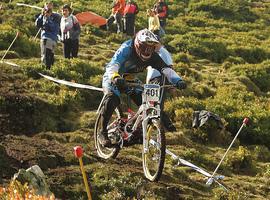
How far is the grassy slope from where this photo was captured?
10.6 meters

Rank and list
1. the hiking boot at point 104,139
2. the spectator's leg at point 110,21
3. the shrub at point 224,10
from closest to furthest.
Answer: the hiking boot at point 104,139 < the spectator's leg at point 110,21 < the shrub at point 224,10

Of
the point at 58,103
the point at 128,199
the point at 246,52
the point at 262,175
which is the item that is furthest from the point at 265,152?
the point at 246,52

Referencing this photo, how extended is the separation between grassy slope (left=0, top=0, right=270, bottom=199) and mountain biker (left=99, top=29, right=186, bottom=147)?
3.53 feet

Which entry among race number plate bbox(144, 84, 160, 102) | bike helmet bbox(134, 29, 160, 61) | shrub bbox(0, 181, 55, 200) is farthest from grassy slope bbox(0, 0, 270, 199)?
bike helmet bbox(134, 29, 160, 61)

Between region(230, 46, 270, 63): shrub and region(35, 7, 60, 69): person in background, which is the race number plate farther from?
region(230, 46, 270, 63): shrub

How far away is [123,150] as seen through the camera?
1291 centimetres

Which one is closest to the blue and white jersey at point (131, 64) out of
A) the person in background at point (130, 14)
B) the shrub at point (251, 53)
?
the person in background at point (130, 14)

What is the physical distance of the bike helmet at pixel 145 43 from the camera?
1001 cm

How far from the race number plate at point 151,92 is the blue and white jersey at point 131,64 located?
0.70 metres

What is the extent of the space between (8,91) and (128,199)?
6607 millimetres

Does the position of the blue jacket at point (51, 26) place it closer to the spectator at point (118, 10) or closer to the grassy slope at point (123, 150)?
the grassy slope at point (123, 150)

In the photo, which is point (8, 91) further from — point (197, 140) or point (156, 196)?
point (156, 196)

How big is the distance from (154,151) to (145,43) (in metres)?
2.07

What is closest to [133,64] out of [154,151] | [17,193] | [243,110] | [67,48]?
[154,151]
